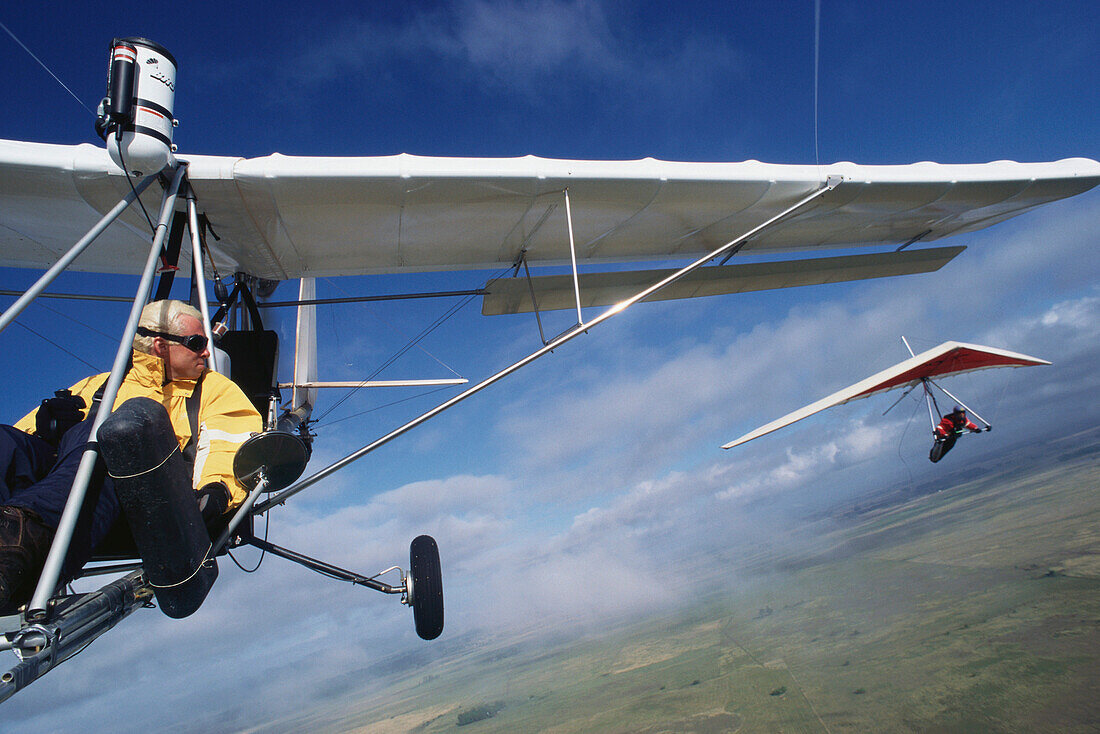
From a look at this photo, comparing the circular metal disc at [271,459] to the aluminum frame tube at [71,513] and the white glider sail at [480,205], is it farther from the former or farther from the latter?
the white glider sail at [480,205]

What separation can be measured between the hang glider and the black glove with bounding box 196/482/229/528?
15.6 m

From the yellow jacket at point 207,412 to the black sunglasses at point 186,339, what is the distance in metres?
0.11

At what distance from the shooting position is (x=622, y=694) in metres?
126

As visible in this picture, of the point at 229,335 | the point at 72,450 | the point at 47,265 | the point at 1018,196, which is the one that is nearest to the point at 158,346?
the point at 72,450

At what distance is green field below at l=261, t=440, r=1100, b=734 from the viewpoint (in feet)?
272

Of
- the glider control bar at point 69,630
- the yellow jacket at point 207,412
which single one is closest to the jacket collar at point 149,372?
the yellow jacket at point 207,412

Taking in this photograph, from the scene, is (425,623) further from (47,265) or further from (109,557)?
(47,265)

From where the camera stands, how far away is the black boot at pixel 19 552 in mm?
1760

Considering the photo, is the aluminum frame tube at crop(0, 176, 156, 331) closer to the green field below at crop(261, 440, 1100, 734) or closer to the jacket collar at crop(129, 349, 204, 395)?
the jacket collar at crop(129, 349, 204, 395)

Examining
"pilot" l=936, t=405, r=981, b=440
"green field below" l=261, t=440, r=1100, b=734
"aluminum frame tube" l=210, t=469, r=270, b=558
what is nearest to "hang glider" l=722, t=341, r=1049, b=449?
"pilot" l=936, t=405, r=981, b=440

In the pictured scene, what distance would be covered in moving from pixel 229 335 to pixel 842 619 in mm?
160121

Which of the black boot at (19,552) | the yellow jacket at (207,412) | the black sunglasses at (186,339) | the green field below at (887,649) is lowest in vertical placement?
the green field below at (887,649)

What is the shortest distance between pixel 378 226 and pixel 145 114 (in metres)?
2.21

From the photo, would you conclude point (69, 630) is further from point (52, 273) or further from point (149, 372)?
point (52, 273)
